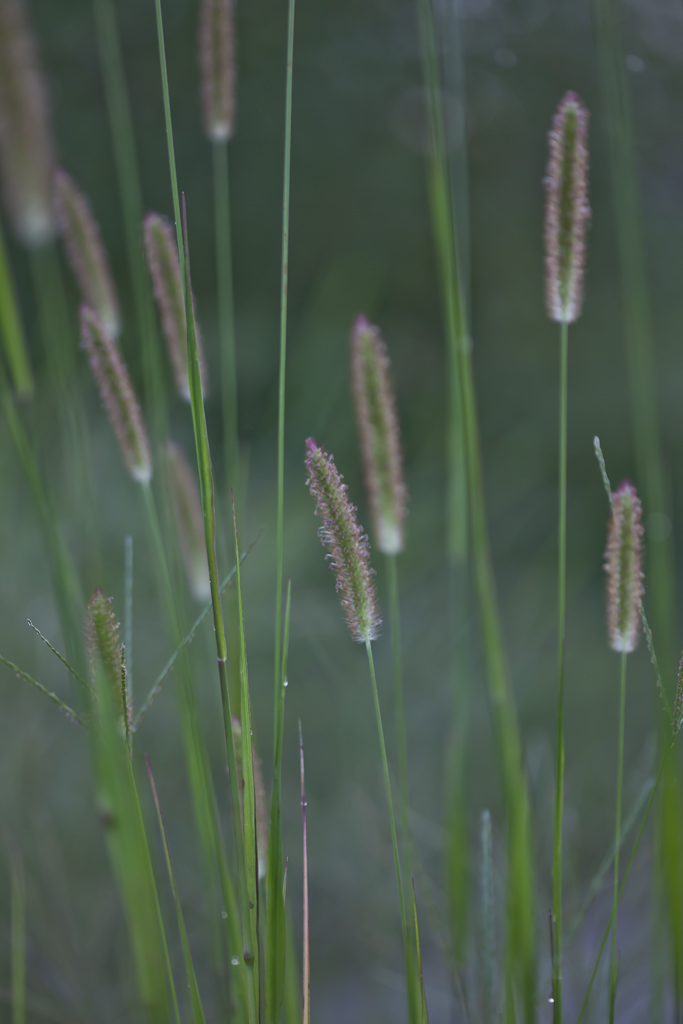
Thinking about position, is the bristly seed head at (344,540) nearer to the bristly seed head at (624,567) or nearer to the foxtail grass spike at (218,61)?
the bristly seed head at (624,567)

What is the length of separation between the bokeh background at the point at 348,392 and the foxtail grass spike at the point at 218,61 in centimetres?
37

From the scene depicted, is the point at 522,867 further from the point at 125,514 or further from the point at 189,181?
the point at 189,181

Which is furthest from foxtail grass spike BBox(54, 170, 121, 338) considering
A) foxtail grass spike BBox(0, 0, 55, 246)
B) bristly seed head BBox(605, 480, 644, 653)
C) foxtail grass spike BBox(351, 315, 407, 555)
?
bristly seed head BBox(605, 480, 644, 653)

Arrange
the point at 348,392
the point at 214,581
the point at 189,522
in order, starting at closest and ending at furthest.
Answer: the point at 214,581 → the point at 189,522 → the point at 348,392

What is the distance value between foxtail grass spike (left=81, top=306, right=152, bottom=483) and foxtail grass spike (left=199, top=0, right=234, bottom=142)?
0.15 meters

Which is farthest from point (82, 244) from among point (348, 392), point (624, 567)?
point (348, 392)

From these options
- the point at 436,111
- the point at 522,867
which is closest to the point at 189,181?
the point at 436,111

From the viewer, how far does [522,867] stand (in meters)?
0.26

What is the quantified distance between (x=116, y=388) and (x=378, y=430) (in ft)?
0.32

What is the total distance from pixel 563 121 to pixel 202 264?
0.82 m

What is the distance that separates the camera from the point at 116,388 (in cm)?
27

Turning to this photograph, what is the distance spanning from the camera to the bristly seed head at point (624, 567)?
0.24 metres

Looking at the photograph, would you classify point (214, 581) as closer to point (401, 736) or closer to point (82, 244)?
point (401, 736)

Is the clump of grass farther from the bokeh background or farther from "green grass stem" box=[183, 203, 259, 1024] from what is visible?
the bokeh background
